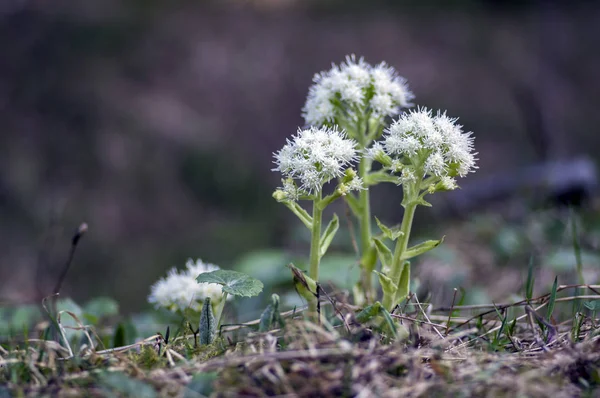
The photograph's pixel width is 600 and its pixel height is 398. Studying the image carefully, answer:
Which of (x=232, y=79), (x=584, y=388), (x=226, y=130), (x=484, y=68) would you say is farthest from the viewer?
(x=484, y=68)

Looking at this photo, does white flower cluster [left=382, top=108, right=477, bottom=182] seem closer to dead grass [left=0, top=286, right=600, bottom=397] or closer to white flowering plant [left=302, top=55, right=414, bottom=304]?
white flowering plant [left=302, top=55, right=414, bottom=304]

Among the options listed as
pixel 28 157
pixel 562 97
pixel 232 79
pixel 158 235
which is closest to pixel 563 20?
pixel 562 97

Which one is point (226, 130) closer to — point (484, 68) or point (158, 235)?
point (158, 235)

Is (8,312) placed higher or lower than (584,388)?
higher

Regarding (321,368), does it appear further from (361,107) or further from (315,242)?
(361,107)

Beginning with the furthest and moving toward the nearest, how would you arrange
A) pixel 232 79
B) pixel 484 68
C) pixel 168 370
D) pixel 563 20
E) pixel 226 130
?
pixel 563 20 → pixel 484 68 → pixel 232 79 → pixel 226 130 → pixel 168 370

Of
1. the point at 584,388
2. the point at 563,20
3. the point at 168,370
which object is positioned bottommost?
the point at 584,388
